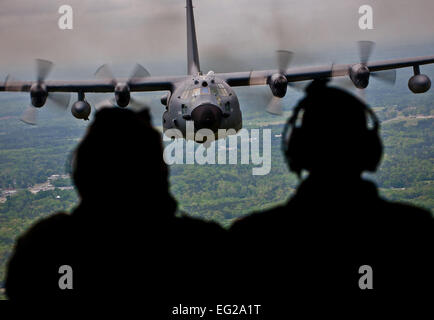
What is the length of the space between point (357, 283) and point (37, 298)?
2.33 metres

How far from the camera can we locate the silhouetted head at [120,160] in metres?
3.65

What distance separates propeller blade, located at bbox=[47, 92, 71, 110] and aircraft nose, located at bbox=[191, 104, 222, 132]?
7.11 m

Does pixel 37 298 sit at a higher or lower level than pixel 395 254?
lower

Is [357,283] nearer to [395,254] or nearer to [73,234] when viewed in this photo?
[395,254]

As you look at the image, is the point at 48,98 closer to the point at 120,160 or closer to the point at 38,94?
the point at 38,94

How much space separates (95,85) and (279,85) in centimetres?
1016

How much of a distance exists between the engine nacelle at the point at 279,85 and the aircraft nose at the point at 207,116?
447cm

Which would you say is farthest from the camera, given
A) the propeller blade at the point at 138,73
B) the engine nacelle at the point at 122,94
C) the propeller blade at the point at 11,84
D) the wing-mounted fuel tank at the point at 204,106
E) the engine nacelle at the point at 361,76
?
the propeller blade at the point at 138,73

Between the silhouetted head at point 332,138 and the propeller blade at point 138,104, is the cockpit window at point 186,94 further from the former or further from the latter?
the silhouetted head at point 332,138

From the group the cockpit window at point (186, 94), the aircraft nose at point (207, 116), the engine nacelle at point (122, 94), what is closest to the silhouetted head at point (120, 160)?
the aircraft nose at point (207, 116)

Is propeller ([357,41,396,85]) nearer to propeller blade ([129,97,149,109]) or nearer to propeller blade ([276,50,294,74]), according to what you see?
propeller blade ([276,50,294,74])

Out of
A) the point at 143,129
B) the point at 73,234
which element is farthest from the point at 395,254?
the point at 73,234

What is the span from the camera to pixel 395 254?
3.69m

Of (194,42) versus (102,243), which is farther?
(194,42)
